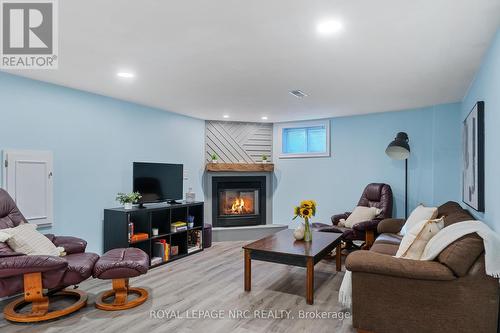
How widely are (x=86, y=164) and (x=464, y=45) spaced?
13.9 ft

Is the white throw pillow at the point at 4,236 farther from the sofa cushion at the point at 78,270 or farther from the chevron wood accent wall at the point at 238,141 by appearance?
the chevron wood accent wall at the point at 238,141

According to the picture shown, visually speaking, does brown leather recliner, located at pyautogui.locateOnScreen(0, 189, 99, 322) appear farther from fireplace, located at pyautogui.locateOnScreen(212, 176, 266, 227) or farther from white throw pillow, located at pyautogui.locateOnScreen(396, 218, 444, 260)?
fireplace, located at pyautogui.locateOnScreen(212, 176, 266, 227)

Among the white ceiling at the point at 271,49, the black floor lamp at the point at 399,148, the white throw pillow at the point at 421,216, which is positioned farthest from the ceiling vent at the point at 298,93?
the white throw pillow at the point at 421,216

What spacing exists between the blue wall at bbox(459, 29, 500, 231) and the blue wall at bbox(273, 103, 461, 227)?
6.70ft

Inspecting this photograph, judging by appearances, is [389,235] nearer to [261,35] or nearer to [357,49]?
[357,49]

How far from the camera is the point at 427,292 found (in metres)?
2.11

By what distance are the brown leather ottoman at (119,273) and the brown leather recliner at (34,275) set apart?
0.40ft

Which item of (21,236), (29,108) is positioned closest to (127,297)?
(21,236)

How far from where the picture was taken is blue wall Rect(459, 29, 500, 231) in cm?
226

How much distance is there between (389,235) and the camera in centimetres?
391

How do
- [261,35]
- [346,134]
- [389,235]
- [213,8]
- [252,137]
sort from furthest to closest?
[252,137]
[346,134]
[389,235]
[261,35]
[213,8]

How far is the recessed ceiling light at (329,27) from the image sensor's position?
215cm

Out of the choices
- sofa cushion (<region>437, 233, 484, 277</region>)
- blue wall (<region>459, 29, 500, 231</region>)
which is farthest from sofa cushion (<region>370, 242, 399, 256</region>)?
sofa cushion (<region>437, 233, 484, 277</region>)

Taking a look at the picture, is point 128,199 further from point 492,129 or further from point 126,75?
point 492,129
